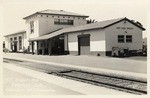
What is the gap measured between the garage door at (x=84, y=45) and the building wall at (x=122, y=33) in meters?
2.54

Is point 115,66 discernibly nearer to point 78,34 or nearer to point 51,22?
point 78,34

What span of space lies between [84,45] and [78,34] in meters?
1.43

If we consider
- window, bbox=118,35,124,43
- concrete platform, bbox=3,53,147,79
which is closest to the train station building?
window, bbox=118,35,124,43

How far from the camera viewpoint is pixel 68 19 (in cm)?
2684

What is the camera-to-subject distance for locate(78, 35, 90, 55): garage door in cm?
2130

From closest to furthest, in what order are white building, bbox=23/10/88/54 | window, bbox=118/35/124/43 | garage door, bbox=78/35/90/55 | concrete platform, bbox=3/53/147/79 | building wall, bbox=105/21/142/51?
→ concrete platform, bbox=3/53/147/79
building wall, bbox=105/21/142/51
window, bbox=118/35/124/43
garage door, bbox=78/35/90/55
white building, bbox=23/10/88/54

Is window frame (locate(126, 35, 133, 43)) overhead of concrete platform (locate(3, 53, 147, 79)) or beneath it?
overhead

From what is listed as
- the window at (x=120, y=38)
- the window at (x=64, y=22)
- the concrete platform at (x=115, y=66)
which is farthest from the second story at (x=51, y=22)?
the concrete platform at (x=115, y=66)

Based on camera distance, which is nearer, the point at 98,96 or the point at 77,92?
the point at 98,96

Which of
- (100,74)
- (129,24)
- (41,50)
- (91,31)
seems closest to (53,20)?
(41,50)

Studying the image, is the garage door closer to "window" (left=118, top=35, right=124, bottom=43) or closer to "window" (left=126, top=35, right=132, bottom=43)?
"window" (left=118, top=35, right=124, bottom=43)

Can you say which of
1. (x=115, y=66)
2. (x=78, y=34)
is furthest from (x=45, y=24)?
(x=115, y=66)

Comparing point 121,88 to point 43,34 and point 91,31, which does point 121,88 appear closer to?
point 91,31

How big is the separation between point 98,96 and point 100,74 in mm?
3816
